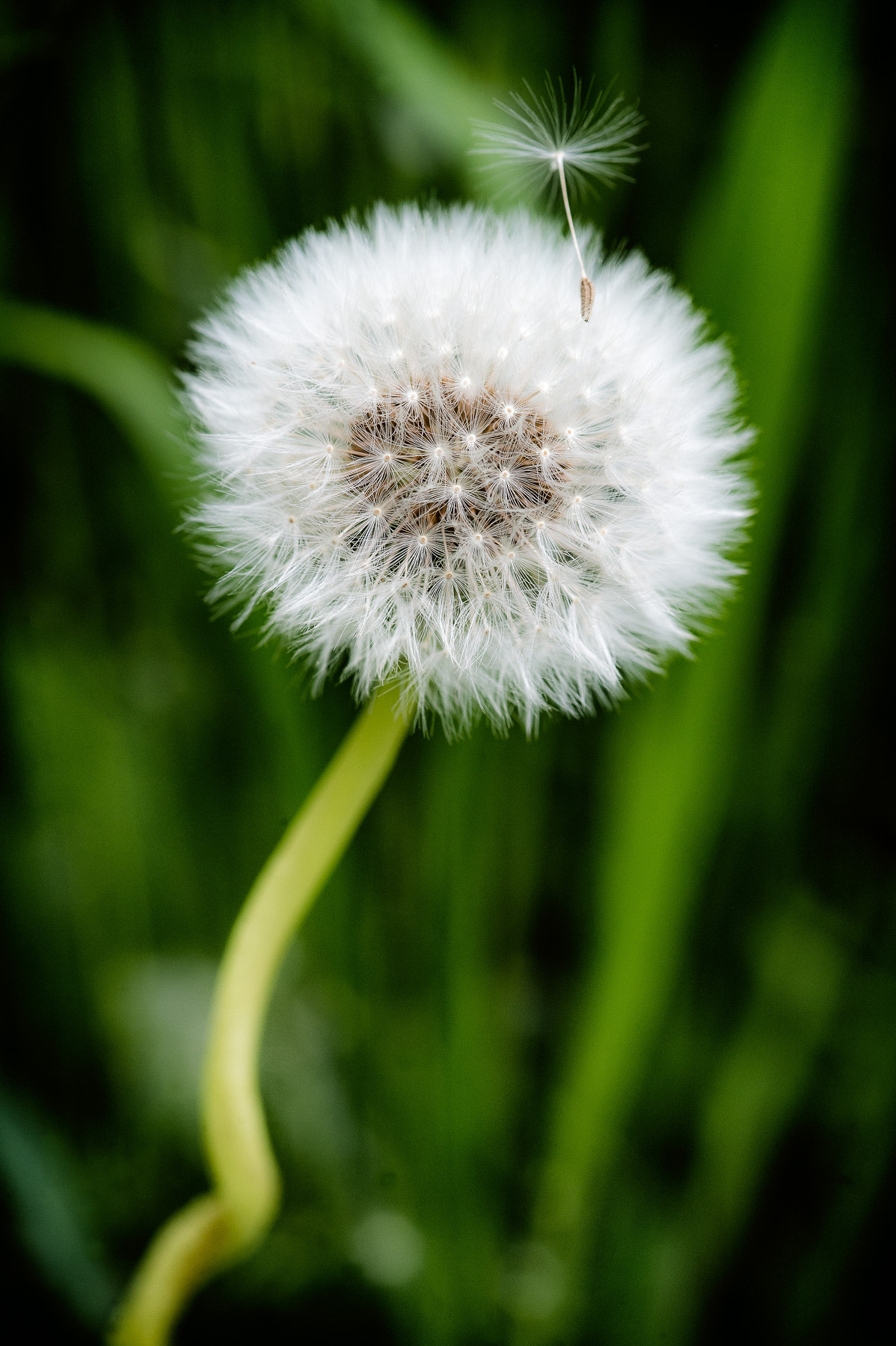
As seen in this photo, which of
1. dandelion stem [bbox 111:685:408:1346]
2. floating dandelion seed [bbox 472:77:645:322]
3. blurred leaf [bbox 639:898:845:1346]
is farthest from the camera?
blurred leaf [bbox 639:898:845:1346]

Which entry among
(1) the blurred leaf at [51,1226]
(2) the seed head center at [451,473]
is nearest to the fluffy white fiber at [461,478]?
(2) the seed head center at [451,473]

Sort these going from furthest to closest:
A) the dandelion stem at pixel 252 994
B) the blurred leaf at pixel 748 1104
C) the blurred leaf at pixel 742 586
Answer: the blurred leaf at pixel 748 1104 → the blurred leaf at pixel 742 586 → the dandelion stem at pixel 252 994

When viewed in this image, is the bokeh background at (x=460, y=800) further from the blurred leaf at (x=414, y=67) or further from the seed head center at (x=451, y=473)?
the seed head center at (x=451, y=473)

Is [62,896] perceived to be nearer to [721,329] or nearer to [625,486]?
[625,486]

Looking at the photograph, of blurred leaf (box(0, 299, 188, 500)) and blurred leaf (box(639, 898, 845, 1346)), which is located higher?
→ blurred leaf (box(0, 299, 188, 500))

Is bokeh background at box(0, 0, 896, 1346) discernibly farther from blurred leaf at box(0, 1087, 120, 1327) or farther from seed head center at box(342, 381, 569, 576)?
seed head center at box(342, 381, 569, 576)

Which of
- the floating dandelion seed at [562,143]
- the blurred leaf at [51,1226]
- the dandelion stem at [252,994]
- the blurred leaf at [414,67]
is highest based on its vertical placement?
the blurred leaf at [414,67]

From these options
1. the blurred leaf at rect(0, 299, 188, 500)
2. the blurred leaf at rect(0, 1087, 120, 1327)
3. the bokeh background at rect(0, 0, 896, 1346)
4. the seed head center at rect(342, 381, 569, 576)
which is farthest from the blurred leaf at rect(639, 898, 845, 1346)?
the blurred leaf at rect(0, 299, 188, 500)

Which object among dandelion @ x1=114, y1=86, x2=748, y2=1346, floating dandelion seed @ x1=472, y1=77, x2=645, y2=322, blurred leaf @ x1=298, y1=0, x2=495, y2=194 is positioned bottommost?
dandelion @ x1=114, y1=86, x2=748, y2=1346
